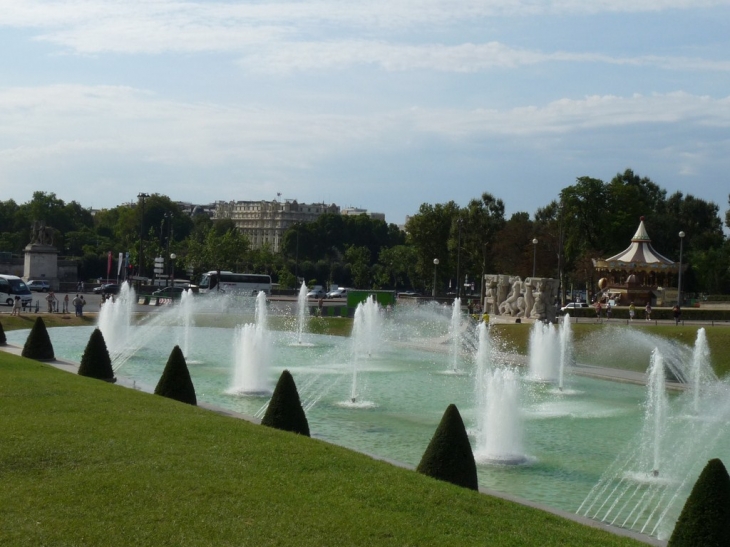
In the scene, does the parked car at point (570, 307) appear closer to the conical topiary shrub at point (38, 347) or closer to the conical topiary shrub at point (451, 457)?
the conical topiary shrub at point (38, 347)

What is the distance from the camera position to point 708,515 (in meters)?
9.51

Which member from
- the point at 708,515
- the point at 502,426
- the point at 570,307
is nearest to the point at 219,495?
the point at 708,515

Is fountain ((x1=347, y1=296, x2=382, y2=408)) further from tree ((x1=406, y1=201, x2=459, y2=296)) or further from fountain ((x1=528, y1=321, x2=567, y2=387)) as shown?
tree ((x1=406, y1=201, x2=459, y2=296))

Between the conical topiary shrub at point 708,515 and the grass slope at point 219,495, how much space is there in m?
0.99

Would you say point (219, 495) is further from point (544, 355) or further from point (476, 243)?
point (476, 243)

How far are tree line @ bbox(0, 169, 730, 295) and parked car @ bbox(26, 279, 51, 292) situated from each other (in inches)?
352

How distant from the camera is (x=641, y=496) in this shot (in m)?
15.4

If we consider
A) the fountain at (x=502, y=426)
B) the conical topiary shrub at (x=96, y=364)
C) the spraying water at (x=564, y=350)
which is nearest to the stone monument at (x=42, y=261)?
the spraying water at (x=564, y=350)

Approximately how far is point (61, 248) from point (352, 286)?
38.2 meters

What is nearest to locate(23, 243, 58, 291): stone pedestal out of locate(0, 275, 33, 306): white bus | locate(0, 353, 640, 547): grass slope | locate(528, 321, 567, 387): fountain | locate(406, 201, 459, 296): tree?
locate(0, 275, 33, 306): white bus

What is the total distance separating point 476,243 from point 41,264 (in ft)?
122

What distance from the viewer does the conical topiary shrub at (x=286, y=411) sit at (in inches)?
625

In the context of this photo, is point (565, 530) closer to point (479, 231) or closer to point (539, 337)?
point (539, 337)

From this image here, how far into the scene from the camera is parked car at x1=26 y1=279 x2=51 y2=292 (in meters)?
76.3
